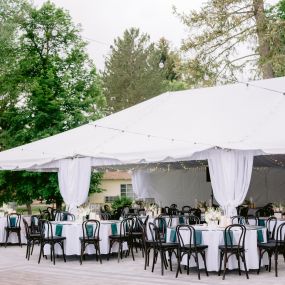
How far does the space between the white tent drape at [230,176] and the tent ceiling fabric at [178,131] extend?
300mm

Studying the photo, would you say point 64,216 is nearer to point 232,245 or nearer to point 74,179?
point 74,179

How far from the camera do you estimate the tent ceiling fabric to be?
11.3 metres

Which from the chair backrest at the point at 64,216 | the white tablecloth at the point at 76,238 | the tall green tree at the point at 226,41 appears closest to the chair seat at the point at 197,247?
the white tablecloth at the point at 76,238

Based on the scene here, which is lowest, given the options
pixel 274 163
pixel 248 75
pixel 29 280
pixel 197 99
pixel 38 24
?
pixel 29 280

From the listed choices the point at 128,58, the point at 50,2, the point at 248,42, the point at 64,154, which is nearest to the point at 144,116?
the point at 64,154

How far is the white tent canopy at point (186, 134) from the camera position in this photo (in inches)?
440

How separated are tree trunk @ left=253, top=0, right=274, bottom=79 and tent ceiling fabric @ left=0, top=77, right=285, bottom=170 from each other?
8.39 metres

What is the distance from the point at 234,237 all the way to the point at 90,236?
3199 mm

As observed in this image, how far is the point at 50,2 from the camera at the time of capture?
2439 centimetres

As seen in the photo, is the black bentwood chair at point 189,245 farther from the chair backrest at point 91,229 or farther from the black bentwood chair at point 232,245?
the chair backrest at point 91,229

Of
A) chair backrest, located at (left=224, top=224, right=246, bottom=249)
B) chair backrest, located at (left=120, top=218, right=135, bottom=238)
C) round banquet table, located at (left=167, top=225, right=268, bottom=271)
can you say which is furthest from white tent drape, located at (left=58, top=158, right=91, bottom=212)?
chair backrest, located at (left=224, top=224, right=246, bottom=249)

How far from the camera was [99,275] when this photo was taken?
9797 mm

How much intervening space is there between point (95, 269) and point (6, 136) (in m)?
14.0

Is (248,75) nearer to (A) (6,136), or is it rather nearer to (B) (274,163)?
(B) (274,163)
